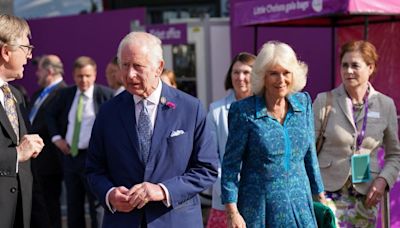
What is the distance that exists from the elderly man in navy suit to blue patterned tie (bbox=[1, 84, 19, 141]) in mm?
501

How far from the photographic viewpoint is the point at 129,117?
3641mm

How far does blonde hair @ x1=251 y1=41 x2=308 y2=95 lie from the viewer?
4.05 metres

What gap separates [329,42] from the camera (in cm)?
881

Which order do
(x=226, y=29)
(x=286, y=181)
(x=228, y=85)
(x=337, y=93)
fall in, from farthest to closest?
(x=226, y=29), (x=228, y=85), (x=337, y=93), (x=286, y=181)

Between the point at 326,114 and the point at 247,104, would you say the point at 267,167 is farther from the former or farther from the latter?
the point at 326,114

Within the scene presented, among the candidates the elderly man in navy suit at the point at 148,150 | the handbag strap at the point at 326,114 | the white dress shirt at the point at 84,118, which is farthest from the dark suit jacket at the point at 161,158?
the white dress shirt at the point at 84,118

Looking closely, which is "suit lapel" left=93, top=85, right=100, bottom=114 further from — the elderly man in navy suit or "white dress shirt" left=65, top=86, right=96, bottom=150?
the elderly man in navy suit

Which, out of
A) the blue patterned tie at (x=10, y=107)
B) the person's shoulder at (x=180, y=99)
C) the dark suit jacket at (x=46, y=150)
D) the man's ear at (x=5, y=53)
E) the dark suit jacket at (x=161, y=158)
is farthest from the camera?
the dark suit jacket at (x=46, y=150)

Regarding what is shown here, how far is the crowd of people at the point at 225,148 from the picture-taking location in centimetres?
357

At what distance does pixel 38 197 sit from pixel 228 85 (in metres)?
2.18

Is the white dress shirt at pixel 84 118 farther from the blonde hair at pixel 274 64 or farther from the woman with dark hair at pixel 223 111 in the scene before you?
the blonde hair at pixel 274 64

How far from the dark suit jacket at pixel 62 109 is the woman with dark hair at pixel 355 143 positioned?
344 centimetres

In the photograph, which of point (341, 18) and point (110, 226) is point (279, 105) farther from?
point (341, 18)

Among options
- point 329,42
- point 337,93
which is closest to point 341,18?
point 329,42
